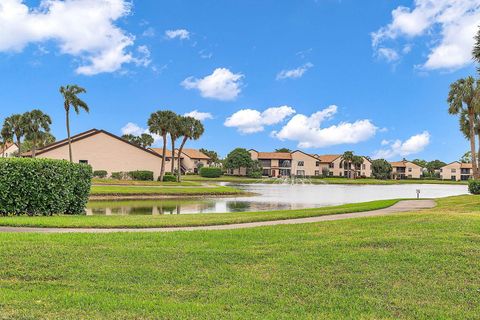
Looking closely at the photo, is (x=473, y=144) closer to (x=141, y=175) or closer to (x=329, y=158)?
(x=141, y=175)

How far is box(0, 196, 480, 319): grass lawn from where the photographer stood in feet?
20.2

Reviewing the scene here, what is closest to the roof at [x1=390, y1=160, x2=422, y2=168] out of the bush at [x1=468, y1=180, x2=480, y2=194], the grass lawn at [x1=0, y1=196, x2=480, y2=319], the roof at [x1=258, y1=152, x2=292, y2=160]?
the roof at [x1=258, y1=152, x2=292, y2=160]

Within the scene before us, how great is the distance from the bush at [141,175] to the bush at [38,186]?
42.3 m

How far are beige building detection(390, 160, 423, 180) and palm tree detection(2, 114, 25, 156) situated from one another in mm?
124945

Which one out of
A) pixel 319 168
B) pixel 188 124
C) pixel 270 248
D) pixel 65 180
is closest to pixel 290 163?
pixel 319 168

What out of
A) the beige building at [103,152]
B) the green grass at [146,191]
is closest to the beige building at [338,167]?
the beige building at [103,152]

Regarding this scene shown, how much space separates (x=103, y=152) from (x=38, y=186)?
150 ft

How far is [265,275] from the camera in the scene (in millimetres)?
7668

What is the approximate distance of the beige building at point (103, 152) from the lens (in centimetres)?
6081

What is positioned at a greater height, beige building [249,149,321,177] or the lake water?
beige building [249,149,321,177]

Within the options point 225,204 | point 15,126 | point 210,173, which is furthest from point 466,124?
point 15,126

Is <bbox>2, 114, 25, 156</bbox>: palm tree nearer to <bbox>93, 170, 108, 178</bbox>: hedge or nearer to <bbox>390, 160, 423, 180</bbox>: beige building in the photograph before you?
<bbox>93, 170, 108, 178</bbox>: hedge

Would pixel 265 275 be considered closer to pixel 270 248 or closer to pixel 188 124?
pixel 270 248

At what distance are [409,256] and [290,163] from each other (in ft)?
392
